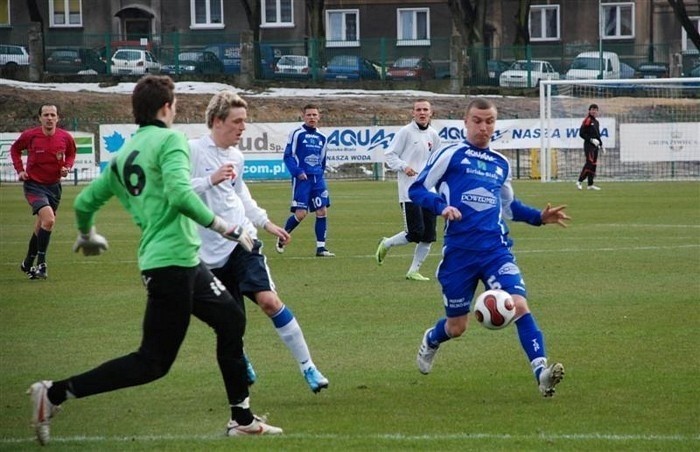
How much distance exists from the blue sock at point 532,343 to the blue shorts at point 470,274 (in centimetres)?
22

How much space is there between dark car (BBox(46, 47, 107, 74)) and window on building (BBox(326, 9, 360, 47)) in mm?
19674

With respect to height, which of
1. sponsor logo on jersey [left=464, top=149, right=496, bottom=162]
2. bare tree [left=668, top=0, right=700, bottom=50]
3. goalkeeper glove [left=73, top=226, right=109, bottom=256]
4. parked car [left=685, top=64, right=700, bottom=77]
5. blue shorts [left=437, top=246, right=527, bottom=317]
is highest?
bare tree [left=668, top=0, right=700, bottom=50]

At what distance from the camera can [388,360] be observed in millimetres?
10359

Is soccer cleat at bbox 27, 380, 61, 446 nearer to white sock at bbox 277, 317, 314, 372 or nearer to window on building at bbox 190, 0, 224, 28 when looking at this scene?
white sock at bbox 277, 317, 314, 372

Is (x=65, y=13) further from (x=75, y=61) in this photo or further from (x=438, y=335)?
(x=438, y=335)

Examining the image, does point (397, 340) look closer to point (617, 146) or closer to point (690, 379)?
point (690, 379)

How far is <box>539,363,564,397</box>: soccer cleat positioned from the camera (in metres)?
8.28

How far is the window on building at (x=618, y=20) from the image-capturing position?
242ft

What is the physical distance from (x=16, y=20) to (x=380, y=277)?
198 ft

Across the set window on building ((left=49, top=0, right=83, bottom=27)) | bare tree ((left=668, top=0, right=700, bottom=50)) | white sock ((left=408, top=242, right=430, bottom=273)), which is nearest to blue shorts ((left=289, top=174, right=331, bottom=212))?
white sock ((left=408, top=242, right=430, bottom=273))

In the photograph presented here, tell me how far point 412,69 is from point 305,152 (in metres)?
39.2

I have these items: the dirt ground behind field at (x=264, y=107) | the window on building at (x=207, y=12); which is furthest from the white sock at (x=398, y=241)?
the window on building at (x=207, y=12)

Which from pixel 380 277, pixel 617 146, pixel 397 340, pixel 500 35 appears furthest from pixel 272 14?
pixel 397 340

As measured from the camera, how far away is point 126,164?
23.7ft
